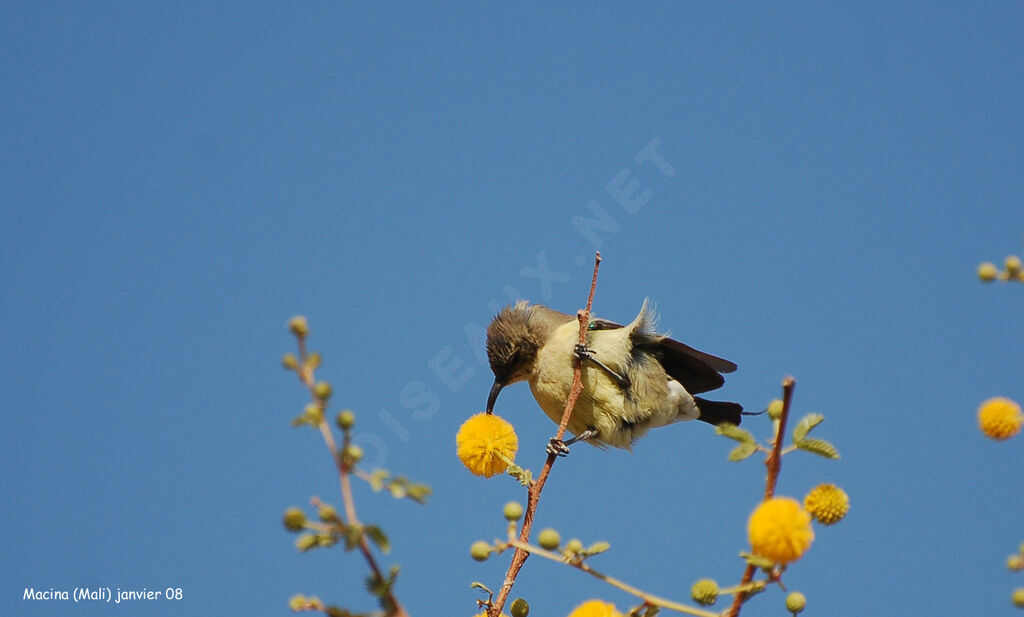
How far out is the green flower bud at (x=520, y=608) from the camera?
9.98 feet

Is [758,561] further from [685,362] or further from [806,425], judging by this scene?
[685,362]

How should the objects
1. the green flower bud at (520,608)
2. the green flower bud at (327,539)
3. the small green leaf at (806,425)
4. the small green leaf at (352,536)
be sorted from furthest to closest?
the green flower bud at (520,608) < the small green leaf at (806,425) < the green flower bud at (327,539) < the small green leaf at (352,536)

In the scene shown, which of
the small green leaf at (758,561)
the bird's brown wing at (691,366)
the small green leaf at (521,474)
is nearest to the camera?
the small green leaf at (758,561)

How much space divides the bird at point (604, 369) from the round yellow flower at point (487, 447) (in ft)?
8.54

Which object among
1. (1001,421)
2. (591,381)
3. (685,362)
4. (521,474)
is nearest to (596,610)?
(1001,421)

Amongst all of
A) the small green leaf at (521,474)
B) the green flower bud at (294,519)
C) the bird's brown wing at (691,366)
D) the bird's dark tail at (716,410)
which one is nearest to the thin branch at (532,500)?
the small green leaf at (521,474)

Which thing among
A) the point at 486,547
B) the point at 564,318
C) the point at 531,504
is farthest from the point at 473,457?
the point at 564,318

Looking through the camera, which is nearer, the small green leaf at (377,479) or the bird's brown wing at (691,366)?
the small green leaf at (377,479)

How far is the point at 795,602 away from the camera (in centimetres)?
247

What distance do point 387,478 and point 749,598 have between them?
91 centimetres

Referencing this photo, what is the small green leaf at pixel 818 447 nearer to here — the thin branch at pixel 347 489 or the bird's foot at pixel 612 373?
the thin branch at pixel 347 489

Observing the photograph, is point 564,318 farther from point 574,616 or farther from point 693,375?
point 574,616

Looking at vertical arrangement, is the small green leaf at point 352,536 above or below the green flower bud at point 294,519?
below

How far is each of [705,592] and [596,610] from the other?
0.38 metres
